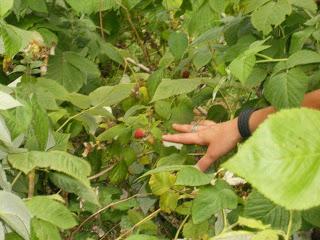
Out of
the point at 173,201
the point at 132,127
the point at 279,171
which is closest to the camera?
the point at 279,171

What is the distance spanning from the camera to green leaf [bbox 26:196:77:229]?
95cm

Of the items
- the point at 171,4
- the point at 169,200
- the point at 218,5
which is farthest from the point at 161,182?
the point at 171,4

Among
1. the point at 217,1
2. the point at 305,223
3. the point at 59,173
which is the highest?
the point at 217,1

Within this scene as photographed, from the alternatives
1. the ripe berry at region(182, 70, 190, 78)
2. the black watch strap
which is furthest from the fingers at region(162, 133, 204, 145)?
the ripe berry at region(182, 70, 190, 78)

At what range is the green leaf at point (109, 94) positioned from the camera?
61.3 inches

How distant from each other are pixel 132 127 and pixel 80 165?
72cm

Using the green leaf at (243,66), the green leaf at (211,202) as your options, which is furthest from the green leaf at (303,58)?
the green leaf at (211,202)

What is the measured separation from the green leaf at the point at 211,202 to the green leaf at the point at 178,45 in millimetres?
1016

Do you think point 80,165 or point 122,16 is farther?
point 122,16

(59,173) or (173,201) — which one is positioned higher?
(59,173)

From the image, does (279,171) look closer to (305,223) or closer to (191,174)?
(191,174)

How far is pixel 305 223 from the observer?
1.15 metres

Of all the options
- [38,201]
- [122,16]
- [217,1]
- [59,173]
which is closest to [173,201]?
[59,173]

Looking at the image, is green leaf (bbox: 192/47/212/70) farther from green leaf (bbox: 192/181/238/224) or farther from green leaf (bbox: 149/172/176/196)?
green leaf (bbox: 192/181/238/224)
